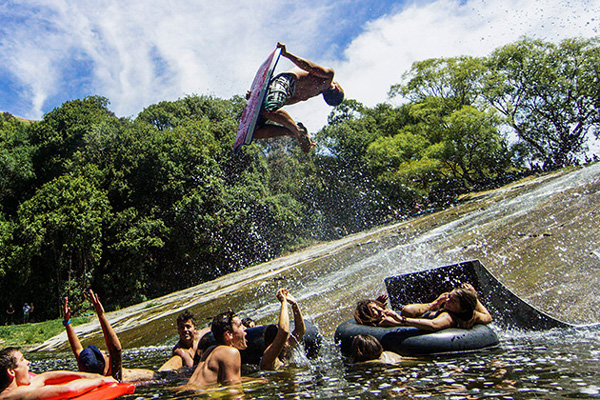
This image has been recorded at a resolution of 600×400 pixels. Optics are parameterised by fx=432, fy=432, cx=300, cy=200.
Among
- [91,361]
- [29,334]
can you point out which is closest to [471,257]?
[91,361]

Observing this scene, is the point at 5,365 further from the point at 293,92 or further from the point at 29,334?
the point at 29,334

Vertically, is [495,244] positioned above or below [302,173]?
below

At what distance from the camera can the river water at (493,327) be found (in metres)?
3.28

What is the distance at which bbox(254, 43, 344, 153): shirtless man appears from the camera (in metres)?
6.79

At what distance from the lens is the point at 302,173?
39.9m

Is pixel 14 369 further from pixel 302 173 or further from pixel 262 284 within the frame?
pixel 302 173

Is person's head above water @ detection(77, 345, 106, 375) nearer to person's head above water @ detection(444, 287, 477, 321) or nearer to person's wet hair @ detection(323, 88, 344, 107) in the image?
person's head above water @ detection(444, 287, 477, 321)

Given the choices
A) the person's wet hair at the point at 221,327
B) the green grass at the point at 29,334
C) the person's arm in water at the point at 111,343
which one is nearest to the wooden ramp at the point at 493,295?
the person's wet hair at the point at 221,327

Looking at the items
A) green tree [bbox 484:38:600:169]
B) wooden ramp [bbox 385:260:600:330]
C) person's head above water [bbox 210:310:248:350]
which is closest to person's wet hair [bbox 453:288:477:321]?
wooden ramp [bbox 385:260:600:330]

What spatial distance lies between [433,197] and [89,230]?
865 inches

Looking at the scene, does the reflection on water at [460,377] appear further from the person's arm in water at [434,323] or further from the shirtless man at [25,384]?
the shirtless man at [25,384]

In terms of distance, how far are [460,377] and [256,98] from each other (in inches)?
200

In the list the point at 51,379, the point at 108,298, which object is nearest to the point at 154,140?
the point at 108,298

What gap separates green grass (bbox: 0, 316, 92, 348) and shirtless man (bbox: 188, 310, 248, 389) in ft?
36.2
